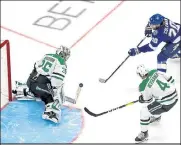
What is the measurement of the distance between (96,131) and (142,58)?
4.89 ft

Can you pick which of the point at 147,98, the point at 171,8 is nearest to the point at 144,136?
the point at 147,98

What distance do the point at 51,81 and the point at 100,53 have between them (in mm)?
1387

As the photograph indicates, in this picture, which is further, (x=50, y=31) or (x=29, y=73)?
(x=50, y=31)

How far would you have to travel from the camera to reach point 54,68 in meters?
6.88

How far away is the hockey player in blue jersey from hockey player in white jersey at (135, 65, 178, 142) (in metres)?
0.87

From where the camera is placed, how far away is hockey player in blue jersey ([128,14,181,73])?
Result: 7.29m

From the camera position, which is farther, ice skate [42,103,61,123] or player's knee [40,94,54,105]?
player's knee [40,94,54,105]

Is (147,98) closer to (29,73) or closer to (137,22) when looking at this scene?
(29,73)

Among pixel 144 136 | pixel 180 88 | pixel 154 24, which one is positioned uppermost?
pixel 154 24

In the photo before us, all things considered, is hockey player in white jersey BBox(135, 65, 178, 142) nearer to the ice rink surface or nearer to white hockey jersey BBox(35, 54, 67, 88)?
the ice rink surface

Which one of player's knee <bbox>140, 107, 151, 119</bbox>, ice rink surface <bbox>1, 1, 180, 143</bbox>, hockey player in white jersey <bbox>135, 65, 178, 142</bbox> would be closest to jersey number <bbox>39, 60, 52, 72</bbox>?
ice rink surface <bbox>1, 1, 180, 143</bbox>

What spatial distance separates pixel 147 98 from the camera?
6.60 meters

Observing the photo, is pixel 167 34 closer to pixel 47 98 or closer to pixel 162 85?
pixel 162 85

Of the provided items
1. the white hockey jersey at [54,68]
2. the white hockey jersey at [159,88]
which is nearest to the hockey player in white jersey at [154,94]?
the white hockey jersey at [159,88]
